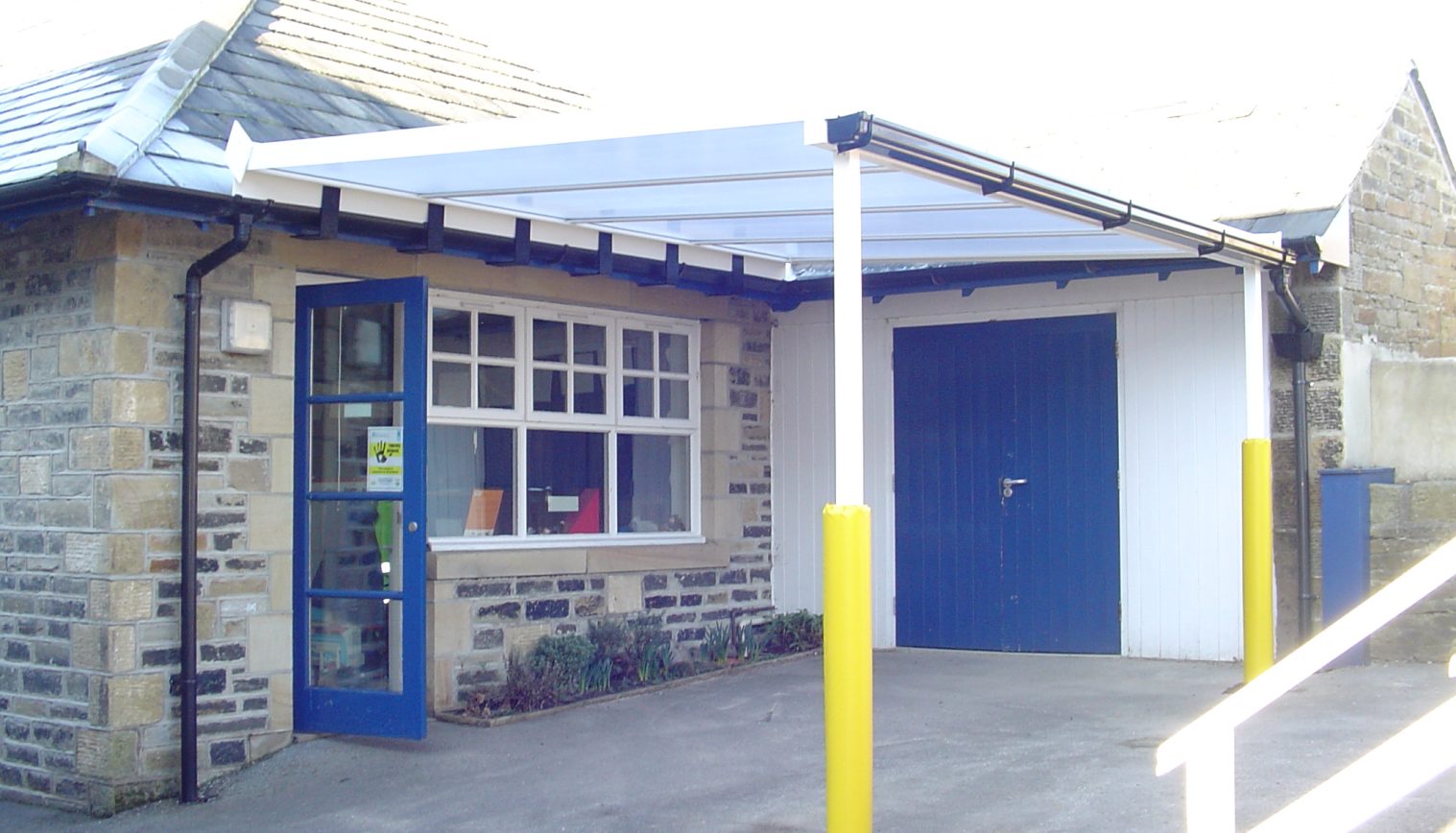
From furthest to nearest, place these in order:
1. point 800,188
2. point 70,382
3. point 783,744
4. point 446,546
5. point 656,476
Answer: point 656,476 < point 446,546 < point 783,744 < point 70,382 < point 800,188

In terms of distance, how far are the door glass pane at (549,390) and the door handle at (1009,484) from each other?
3040mm

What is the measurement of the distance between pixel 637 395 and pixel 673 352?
0.47 m

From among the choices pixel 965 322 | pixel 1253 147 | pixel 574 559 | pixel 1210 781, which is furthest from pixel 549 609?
pixel 1210 781

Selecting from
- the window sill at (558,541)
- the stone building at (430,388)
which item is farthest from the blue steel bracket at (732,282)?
the window sill at (558,541)

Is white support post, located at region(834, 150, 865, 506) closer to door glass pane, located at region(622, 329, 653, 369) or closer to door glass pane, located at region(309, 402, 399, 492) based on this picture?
door glass pane, located at region(309, 402, 399, 492)

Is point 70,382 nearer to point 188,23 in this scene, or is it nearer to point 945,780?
point 188,23

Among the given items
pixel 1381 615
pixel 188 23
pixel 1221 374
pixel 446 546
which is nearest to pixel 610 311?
pixel 446 546

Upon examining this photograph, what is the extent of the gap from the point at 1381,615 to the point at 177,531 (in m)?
5.24

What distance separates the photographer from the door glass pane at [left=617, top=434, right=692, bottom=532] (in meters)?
9.77

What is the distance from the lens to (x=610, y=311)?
9.52 m

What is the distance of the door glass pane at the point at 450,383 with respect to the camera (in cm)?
853

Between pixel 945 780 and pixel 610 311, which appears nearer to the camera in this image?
pixel 945 780

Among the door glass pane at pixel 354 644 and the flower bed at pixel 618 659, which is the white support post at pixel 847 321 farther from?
the flower bed at pixel 618 659

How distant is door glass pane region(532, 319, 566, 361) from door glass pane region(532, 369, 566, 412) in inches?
3.8
